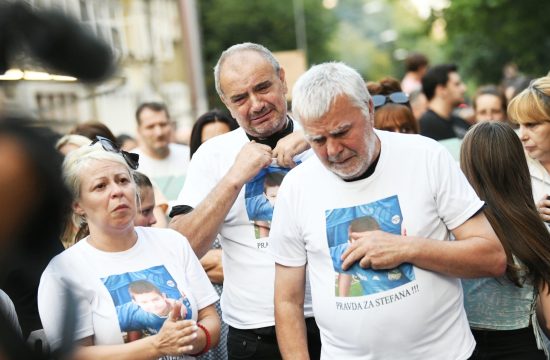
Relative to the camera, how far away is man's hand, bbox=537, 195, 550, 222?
172 inches

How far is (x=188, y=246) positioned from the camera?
12.8 ft

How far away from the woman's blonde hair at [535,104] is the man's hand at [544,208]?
64 cm

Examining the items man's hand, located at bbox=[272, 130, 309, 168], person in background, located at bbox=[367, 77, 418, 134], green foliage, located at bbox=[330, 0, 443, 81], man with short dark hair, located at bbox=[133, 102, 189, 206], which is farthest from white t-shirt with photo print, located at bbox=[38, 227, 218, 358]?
green foliage, located at bbox=[330, 0, 443, 81]

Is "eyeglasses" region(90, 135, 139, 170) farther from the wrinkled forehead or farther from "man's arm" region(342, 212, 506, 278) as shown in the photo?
"man's arm" region(342, 212, 506, 278)

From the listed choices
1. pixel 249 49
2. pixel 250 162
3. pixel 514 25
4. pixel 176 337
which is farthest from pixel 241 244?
pixel 514 25

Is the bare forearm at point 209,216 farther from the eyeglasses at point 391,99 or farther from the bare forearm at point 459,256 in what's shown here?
the eyeglasses at point 391,99

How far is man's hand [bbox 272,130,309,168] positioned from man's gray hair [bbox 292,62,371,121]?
0.49 m

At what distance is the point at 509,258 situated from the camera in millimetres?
3955

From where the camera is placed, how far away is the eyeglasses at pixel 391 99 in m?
5.75

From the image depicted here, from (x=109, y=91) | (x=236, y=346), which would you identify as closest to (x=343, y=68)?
(x=236, y=346)

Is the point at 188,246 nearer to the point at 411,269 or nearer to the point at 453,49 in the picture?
the point at 411,269

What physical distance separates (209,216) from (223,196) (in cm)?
13

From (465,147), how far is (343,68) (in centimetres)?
95

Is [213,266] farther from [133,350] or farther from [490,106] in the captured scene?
[490,106]
